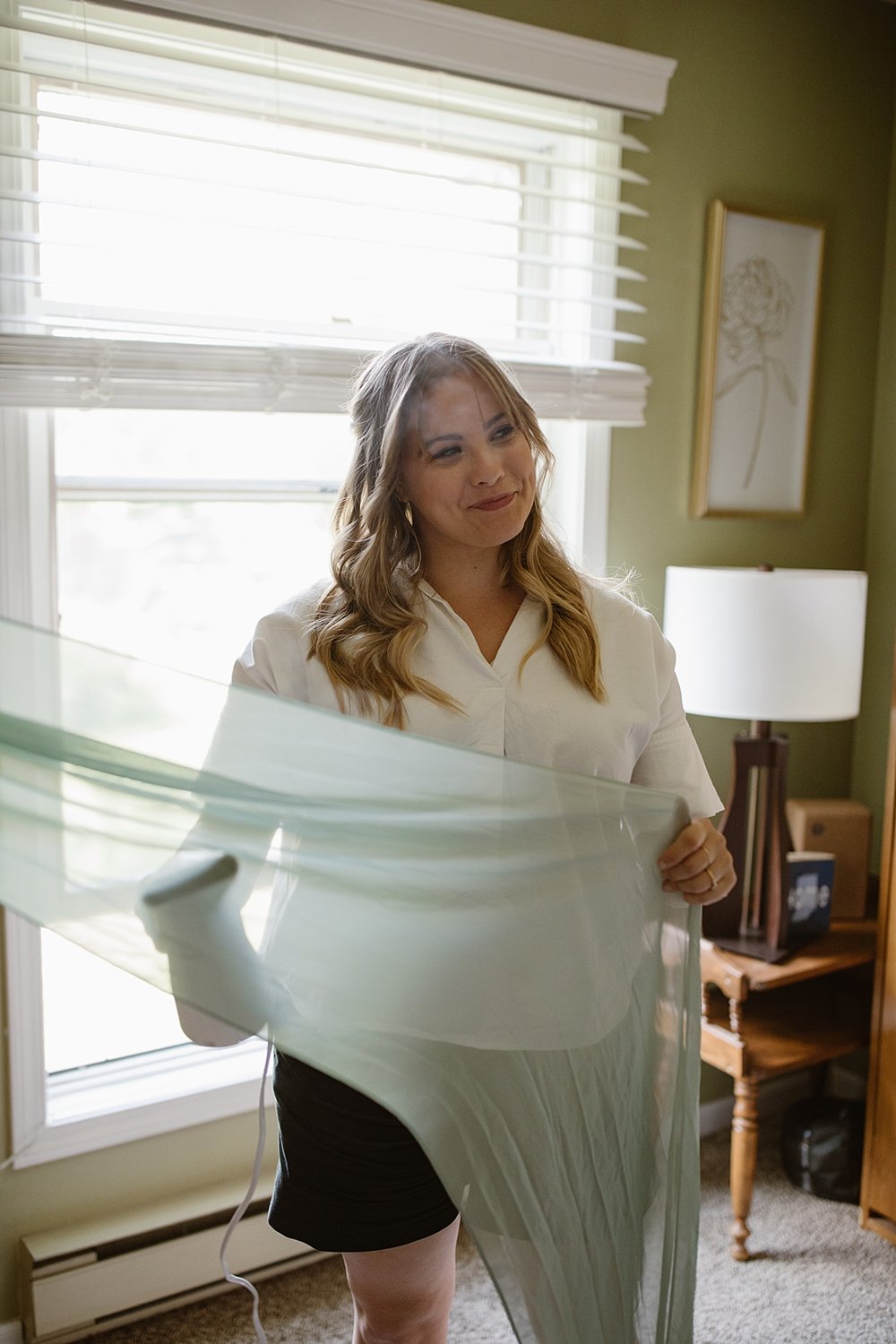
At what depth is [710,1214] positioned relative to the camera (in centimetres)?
256

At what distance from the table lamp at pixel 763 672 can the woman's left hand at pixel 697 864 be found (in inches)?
39.7

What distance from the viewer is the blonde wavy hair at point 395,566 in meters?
1.41

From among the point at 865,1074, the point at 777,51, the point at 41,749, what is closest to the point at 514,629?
the point at 41,749

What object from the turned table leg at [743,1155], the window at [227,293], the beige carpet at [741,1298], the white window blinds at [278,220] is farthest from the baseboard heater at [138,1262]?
the white window blinds at [278,220]

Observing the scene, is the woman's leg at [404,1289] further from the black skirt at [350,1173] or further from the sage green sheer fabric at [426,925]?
the sage green sheer fabric at [426,925]

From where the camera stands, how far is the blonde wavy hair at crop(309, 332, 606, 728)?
1.41m

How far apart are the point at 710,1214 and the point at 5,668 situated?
85.3 inches

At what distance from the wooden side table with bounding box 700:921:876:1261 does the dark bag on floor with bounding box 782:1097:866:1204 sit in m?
0.20

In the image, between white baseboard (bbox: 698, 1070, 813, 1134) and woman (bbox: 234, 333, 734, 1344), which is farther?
white baseboard (bbox: 698, 1070, 813, 1134)

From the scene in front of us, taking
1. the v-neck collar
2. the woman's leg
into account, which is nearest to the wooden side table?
the woman's leg

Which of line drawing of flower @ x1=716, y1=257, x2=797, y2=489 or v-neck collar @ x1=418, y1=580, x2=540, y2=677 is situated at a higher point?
line drawing of flower @ x1=716, y1=257, x2=797, y2=489

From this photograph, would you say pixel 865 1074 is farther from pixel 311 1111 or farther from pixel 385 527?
pixel 385 527

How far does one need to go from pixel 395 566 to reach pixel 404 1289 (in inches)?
36.5

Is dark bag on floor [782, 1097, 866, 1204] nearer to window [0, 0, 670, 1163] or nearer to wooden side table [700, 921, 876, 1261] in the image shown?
wooden side table [700, 921, 876, 1261]
